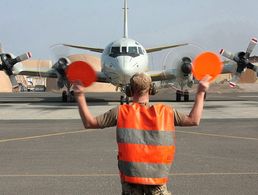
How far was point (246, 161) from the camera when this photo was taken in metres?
9.40

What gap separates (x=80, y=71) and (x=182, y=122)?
964 mm

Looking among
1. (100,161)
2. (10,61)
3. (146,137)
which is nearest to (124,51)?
(10,61)

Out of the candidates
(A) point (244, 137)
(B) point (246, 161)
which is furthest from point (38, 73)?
(B) point (246, 161)

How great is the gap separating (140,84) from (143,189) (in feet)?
2.81

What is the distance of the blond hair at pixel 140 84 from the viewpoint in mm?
3789

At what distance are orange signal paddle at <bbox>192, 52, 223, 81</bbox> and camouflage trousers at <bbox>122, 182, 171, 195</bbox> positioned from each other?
972mm

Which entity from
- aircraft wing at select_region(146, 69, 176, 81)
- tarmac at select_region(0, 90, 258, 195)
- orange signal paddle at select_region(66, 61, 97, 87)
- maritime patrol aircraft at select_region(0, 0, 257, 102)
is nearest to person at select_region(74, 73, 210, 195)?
orange signal paddle at select_region(66, 61, 97, 87)

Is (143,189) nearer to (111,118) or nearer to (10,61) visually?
(111,118)

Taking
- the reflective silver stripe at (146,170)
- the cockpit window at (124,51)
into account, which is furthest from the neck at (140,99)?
the cockpit window at (124,51)

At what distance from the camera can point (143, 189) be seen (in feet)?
12.1

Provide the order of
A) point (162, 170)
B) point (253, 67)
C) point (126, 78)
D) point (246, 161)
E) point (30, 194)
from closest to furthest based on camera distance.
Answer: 1. point (162, 170)
2. point (30, 194)
3. point (246, 161)
4. point (126, 78)
5. point (253, 67)

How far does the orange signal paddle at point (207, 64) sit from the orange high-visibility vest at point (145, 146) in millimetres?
456

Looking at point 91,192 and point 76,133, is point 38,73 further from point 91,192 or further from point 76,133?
point 91,192

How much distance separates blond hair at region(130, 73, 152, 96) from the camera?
379cm
